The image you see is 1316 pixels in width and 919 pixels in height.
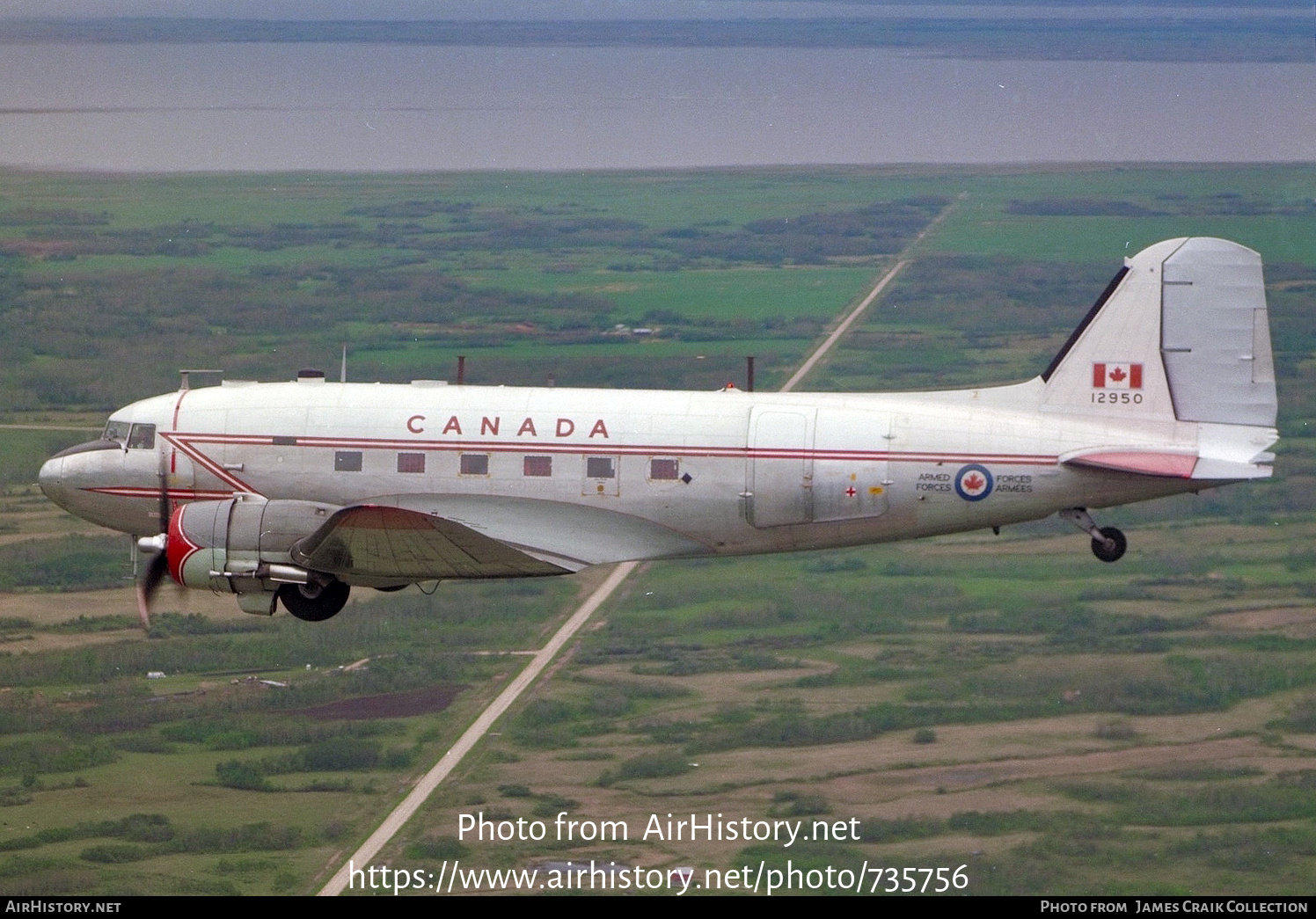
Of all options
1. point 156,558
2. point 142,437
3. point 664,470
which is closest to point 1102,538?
point 664,470

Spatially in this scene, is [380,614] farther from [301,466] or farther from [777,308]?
[777,308]

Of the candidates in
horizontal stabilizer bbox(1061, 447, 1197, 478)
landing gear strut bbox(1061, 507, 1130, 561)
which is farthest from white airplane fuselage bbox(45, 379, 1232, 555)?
landing gear strut bbox(1061, 507, 1130, 561)

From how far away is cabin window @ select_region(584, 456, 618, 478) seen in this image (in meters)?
36.9

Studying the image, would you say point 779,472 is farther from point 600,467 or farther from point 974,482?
point 974,482

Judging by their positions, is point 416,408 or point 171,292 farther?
point 171,292

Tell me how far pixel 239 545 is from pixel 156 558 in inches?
88.7

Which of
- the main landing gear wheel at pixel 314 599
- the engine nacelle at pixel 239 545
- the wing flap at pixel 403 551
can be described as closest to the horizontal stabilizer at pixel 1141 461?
the wing flap at pixel 403 551

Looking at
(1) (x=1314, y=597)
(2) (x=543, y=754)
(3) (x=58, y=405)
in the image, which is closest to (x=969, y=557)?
(1) (x=1314, y=597)

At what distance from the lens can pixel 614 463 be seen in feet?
121

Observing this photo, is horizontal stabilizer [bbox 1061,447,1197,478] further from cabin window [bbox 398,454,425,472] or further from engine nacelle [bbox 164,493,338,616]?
engine nacelle [bbox 164,493,338,616]

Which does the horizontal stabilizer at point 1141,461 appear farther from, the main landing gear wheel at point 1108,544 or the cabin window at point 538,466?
the cabin window at point 538,466

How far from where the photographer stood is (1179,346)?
123 feet

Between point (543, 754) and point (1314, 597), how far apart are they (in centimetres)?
4939

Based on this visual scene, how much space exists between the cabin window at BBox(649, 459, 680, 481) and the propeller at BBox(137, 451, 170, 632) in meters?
9.96
